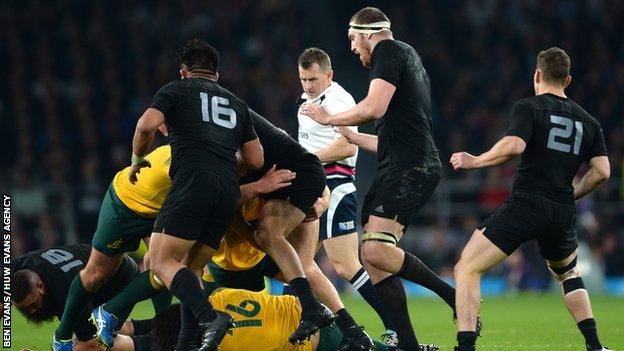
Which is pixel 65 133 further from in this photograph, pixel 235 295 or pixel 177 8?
pixel 235 295

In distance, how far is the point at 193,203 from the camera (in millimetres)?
6809

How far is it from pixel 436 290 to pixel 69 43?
15.1m

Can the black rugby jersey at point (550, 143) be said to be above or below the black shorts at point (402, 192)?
above

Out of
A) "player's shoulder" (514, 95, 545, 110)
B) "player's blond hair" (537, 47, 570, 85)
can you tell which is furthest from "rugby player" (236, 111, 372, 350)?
"player's blond hair" (537, 47, 570, 85)

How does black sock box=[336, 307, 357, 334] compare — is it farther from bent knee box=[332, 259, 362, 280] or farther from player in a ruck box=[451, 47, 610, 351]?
bent knee box=[332, 259, 362, 280]

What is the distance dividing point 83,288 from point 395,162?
7.92 feet

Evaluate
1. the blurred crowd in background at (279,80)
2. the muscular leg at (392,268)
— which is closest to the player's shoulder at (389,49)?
the muscular leg at (392,268)

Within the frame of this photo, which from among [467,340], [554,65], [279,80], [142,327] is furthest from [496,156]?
[279,80]

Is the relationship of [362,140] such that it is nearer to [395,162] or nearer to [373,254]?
[395,162]

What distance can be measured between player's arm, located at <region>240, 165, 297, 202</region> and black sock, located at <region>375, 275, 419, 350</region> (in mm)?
1037

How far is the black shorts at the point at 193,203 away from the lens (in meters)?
6.81

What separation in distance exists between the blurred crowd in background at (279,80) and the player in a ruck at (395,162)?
10.2 m

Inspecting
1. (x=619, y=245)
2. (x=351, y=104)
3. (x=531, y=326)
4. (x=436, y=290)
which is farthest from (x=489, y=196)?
(x=436, y=290)

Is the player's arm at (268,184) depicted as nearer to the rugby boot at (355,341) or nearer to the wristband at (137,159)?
the wristband at (137,159)
